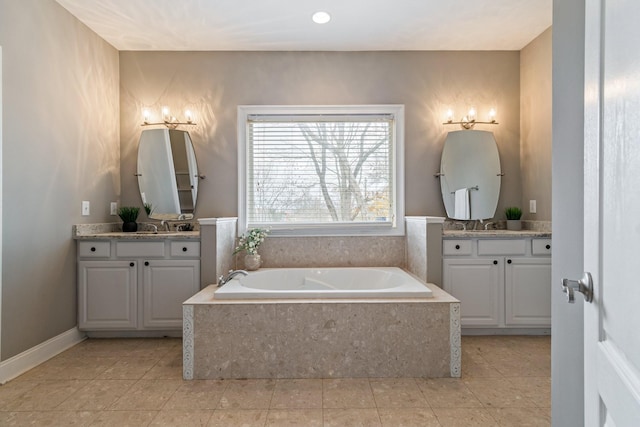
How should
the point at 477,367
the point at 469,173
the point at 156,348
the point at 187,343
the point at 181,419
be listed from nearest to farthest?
1. the point at 181,419
2. the point at 187,343
3. the point at 477,367
4. the point at 156,348
5. the point at 469,173

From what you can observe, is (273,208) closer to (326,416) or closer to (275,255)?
(275,255)

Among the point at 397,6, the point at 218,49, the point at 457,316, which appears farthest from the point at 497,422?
the point at 218,49

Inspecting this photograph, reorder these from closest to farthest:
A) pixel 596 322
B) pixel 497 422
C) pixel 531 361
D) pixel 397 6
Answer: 1. pixel 596 322
2. pixel 497 422
3. pixel 531 361
4. pixel 397 6

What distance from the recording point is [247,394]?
2.09 meters

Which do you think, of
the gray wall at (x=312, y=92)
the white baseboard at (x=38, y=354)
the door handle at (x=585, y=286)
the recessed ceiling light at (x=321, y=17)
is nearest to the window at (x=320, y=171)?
the gray wall at (x=312, y=92)

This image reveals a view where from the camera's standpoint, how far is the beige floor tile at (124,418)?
1810mm

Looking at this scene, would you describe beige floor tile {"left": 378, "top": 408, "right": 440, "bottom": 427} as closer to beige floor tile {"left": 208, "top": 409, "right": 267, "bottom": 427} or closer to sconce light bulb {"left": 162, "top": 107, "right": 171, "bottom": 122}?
beige floor tile {"left": 208, "top": 409, "right": 267, "bottom": 427}

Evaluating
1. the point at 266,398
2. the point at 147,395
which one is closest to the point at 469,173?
the point at 266,398

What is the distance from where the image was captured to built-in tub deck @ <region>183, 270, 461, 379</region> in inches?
89.4

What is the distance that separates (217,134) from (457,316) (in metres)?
2.61

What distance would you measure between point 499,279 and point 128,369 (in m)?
2.91

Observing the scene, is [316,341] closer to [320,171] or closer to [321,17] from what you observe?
[320,171]

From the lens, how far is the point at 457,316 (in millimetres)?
2289

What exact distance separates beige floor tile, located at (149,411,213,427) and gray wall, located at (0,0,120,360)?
126 cm
